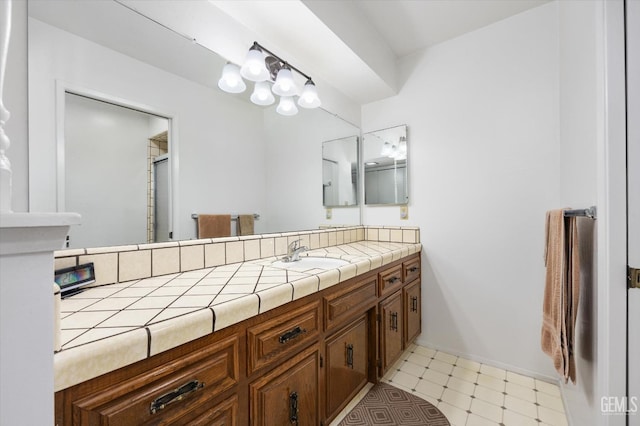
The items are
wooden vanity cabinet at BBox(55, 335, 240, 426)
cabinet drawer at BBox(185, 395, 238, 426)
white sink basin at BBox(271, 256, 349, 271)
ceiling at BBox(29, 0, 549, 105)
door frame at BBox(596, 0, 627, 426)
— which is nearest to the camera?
wooden vanity cabinet at BBox(55, 335, 240, 426)

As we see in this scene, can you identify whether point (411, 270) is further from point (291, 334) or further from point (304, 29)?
point (304, 29)

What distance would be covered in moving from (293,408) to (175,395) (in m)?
0.53

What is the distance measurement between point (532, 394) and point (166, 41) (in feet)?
9.22

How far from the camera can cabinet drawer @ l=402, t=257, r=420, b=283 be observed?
6.29ft

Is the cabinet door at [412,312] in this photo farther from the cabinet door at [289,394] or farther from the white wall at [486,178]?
the cabinet door at [289,394]

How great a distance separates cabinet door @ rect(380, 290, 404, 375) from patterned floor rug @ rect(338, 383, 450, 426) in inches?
5.7

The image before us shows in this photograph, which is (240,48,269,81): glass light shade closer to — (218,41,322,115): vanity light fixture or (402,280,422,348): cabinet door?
(218,41,322,115): vanity light fixture

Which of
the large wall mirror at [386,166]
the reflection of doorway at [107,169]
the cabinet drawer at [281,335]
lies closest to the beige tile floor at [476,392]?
the cabinet drawer at [281,335]

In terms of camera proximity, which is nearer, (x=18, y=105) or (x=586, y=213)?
(x=18, y=105)

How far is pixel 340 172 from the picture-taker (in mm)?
2307

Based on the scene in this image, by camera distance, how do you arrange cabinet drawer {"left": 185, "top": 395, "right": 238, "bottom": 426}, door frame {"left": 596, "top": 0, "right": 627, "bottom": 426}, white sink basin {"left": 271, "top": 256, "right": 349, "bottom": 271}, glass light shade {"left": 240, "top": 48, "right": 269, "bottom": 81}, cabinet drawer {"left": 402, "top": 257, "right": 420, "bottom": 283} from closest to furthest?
cabinet drawer {"left": 185, "top": 395, "right": 238, "bottom": 426} → door frame {"left": 596, "top": 0, "right": 627, "bottom": 426} → glass light shade {"left": 240, "top": 48, "right": 269, "bottom": 81} → white sink basin {"left": 271, "top": 256, "right": 349, "bottom": 271} → cabinet drawer {"left": 402, "top": 257, "right": 420, "bottom": 283}

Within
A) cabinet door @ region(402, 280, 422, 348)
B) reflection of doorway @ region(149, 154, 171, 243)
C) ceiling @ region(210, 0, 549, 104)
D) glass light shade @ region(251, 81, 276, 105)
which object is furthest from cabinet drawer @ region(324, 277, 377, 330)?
ceiling @ region(210, 0, 549, 104)

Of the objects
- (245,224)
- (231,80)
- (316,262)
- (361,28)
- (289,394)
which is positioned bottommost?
(289,394)

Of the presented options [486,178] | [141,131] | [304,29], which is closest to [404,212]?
[486,178]
